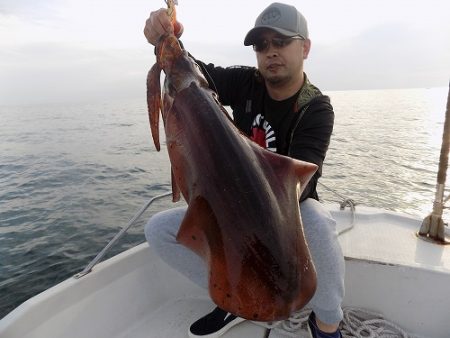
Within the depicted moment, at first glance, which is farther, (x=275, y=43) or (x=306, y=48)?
(x=306, y=48)

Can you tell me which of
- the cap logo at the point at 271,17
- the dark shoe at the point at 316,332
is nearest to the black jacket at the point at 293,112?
the cap logo at the point at 271,17

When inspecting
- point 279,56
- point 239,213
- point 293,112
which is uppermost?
point 279,56

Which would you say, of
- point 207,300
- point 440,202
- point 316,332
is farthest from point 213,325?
point 440,202

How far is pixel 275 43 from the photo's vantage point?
3.17 m

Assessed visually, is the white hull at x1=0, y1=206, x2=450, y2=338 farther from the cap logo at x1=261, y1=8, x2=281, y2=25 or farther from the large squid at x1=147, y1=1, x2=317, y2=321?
the cap logo at x1=261, y1=8, x2=281, y2=25

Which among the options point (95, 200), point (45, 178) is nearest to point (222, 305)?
point (95, 200)

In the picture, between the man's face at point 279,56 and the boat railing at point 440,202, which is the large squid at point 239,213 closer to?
the man's face at point 279,56

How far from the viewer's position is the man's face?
3.17m

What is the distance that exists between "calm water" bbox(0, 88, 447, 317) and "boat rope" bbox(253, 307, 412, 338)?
4.90 meters

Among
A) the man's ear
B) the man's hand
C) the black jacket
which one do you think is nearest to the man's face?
the man's ear

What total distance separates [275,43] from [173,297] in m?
2.86

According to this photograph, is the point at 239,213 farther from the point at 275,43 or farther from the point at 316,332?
the point at 275,43

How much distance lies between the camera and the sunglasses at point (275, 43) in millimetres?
3158

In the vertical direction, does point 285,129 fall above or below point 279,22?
below
